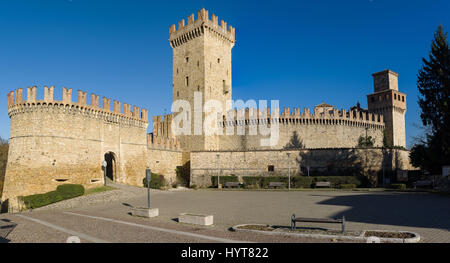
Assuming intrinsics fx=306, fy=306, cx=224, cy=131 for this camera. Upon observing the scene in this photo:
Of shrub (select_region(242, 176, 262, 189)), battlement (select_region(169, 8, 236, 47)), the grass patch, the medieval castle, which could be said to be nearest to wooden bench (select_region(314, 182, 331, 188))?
the medieval castle

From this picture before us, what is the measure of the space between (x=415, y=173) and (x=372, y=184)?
4.88 meters

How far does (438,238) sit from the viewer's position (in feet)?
27.5

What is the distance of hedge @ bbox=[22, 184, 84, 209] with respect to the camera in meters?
18.8

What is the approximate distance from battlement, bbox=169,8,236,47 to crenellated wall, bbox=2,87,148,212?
721 inches

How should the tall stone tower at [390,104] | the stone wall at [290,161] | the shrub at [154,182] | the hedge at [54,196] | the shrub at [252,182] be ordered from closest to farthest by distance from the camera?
the hedge at [54,196] → the shrub at [154,182] → the shrub at [252,182] → the stone wall at [290,161] → the tall stone tower at [390,104]

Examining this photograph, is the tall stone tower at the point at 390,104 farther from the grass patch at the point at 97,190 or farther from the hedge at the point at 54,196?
the hedge at the point at 54,196

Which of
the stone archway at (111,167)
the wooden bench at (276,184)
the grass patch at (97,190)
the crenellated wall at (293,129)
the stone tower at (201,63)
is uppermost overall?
the stone tower at (201,63)

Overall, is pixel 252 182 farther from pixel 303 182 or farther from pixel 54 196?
pixel 54 196

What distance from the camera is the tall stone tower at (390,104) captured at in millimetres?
49281

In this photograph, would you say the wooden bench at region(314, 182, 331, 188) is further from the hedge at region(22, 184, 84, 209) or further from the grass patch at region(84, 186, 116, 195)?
the hedge at region(22, 184, 84, 209)

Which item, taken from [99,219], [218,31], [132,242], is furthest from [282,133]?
[132,242]

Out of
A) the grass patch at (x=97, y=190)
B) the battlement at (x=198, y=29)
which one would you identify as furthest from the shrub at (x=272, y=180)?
the battlement at (x=198, y=29)

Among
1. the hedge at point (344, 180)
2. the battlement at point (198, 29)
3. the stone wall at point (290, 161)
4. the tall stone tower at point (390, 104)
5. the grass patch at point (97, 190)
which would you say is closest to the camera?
the grass patch at point (97, 190)

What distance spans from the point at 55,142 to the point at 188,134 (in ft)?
65.0
